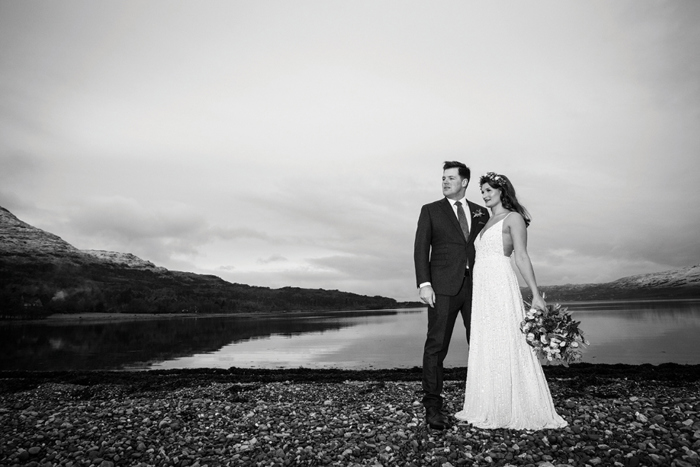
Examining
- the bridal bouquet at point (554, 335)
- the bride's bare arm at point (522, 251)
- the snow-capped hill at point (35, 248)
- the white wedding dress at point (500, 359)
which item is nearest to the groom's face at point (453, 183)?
the white wedding dress at point (500, 359)

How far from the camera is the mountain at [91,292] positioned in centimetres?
9888

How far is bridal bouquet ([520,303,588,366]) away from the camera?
14.9 feet

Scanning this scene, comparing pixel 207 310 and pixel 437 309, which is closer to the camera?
pixel 437 309

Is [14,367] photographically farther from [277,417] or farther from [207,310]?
[207,310]

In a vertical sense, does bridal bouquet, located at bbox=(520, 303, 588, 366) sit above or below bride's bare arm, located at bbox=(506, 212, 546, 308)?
below

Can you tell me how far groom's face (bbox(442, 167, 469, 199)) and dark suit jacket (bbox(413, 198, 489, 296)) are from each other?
13 cm

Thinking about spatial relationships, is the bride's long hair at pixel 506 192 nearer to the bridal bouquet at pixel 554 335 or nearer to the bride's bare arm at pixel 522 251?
the bride's bare arm at pixel 522 251

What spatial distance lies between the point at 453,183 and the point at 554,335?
2.33 meters

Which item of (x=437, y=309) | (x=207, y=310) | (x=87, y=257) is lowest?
(x=207, y=310)

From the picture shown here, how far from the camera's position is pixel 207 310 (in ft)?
383

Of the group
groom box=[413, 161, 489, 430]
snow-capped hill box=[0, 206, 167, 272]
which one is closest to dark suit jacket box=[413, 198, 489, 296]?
groom box=[413, 161, 489, 430]

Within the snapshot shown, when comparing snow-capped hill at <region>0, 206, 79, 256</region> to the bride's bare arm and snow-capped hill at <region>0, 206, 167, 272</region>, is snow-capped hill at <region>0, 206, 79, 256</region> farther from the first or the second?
the bride's bare arm

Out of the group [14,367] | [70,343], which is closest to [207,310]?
[70,343]

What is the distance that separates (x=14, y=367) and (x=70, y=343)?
15479 mm
